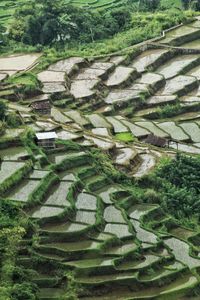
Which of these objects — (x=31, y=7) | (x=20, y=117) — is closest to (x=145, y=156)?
(x=20, y=117)

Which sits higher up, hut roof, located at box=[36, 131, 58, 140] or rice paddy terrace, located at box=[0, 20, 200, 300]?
hut roof, located at box=[36, 131, 58, 140]

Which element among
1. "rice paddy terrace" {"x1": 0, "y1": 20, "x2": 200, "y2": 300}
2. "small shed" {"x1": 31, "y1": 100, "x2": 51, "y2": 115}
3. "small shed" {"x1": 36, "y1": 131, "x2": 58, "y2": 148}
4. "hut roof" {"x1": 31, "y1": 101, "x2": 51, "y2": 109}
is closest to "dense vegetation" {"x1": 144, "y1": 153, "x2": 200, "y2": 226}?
"rice paddy terrace" {"x1": 0, "y1": 20, "x2": 200, "y2": 300}

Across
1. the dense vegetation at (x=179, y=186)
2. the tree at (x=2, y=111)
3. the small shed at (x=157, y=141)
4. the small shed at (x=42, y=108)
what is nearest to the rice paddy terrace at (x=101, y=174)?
the small shed at (x=157, y=141)

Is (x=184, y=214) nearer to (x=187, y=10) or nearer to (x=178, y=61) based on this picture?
(x=178, y=61)

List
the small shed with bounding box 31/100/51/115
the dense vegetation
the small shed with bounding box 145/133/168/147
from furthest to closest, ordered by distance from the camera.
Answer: the small shed with bounding box 31/100/51/115 < the small shed with bounding box 145/133/168/147 < the dense vegetation

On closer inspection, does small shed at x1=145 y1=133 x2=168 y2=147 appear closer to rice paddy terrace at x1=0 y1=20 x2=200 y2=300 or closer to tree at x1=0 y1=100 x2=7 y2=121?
rice paddy terrace at x1=0 y1=20 x2=200 y2=300

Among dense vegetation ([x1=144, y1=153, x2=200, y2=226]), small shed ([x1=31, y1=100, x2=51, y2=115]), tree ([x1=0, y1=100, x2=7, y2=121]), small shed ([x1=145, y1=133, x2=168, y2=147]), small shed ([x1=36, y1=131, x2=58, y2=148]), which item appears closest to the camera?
dense vegetation ([x1=144, y1=153, x2=200, y2=226])

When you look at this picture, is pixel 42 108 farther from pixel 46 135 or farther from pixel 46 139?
pixel 46 139
